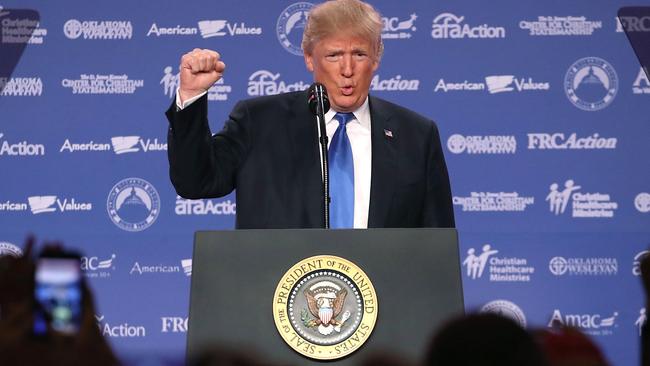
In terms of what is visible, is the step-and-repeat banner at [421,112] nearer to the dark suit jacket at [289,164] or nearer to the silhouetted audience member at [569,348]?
the dark suit jacket at [289,164]

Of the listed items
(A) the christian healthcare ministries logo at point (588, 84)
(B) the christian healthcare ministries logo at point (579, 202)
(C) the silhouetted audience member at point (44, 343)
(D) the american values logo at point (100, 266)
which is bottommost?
(D) the american values logo at point (100, 266)

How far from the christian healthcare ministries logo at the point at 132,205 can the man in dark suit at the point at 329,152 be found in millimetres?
3377

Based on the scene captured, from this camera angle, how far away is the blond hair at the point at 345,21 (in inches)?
112

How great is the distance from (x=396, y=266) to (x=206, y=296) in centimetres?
39

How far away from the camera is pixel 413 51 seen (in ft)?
20.4

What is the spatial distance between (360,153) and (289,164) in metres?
0.21

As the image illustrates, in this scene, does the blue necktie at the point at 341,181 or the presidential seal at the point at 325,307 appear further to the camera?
the blue necktie at the point at 341,181

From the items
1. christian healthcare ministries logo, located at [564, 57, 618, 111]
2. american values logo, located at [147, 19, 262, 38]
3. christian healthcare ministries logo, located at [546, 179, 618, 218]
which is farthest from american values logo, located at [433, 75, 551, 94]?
A: american values logo, located at [147, 19, 262, 38]

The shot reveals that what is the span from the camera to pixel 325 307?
2029mm

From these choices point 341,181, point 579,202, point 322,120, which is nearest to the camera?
point 322,120

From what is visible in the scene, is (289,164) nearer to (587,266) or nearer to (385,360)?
(385,360)

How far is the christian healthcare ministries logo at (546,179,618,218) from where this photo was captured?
609cm

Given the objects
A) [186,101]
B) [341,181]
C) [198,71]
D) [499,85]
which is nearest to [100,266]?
[499,85]

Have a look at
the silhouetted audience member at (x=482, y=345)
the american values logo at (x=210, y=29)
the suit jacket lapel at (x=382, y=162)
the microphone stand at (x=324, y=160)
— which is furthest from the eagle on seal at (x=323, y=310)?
the american values logo at (x=210, y=29)
